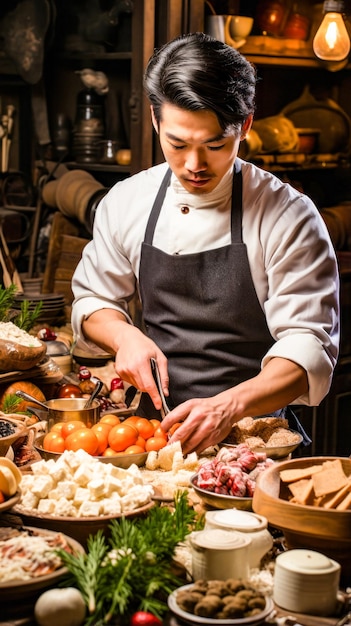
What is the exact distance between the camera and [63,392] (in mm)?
3670

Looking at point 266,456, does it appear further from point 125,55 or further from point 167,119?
point 125,55

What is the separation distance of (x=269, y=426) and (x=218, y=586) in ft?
2.98

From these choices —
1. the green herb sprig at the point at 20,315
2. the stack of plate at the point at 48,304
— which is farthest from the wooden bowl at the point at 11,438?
the stack of plate at the point at 48,304

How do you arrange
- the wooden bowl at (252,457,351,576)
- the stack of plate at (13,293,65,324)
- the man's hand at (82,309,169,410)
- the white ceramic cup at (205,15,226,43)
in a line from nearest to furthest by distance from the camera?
the wooden bowl at (252,457,351,576) < the man's hand at (82,309,169,410) < the white ceramic cup at (205,15,226,43) < the stack of plate at (13,293,65,324)

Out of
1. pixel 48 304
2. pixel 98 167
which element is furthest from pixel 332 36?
pixel 48 304

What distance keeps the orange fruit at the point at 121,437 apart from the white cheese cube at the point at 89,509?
0.42m

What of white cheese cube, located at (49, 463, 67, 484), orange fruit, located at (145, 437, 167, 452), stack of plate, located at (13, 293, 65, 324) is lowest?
stack of plate, located at (13, 293, 65, 324)

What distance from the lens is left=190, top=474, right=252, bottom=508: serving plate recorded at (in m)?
2.12

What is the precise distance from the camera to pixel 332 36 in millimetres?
5051

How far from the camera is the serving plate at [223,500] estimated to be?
83.4 inches

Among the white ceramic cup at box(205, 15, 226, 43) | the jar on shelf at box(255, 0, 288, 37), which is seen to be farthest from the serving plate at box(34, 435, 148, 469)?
the jar on shelf at box(255, 0, 288, 37)

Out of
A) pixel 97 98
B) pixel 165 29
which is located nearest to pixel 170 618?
pixel 165 29

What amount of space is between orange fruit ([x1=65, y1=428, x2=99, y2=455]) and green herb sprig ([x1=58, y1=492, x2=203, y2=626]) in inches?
17.3

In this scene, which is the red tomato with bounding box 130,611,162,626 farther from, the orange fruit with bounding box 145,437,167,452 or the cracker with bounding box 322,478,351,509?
the orange fruit with bounding box 145,437,167,452
